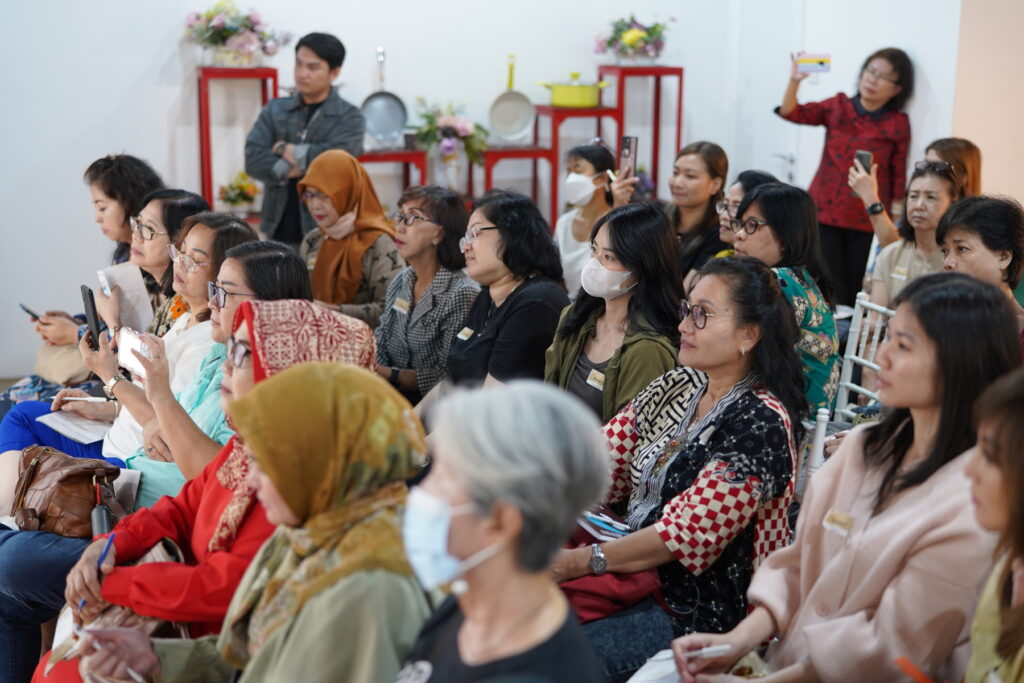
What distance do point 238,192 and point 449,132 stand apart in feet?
4.35

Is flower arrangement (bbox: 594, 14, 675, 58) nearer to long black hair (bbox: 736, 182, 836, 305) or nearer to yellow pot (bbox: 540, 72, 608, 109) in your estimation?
yellow pot (bbox: 540, 72, 608, 109)

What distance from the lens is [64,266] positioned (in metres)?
6.29

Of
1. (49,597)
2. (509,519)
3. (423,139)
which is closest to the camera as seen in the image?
(509,519)

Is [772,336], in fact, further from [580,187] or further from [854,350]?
[580,187]

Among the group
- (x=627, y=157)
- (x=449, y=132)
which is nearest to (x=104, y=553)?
(x=627, y=157)

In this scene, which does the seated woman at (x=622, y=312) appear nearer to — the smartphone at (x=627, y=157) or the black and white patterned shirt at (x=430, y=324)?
the black and white patterned shirt at (x=430, y=324)

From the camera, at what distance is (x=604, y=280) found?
3.11 meters

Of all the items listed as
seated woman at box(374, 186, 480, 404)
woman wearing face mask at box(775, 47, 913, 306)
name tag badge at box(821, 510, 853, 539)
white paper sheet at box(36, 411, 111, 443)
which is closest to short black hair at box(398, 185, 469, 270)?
seated woman at box(374, 186, 480, 404)

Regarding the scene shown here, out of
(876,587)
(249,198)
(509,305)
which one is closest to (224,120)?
(249,198)

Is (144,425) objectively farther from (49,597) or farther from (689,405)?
(689,405)

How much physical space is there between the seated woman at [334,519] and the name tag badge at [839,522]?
794 mm

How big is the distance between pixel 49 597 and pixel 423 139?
460cm

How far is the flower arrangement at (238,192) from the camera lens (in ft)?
21.0

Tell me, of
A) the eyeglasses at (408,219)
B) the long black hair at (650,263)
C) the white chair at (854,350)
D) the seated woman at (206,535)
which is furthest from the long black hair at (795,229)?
the seated woman at (206,535)
